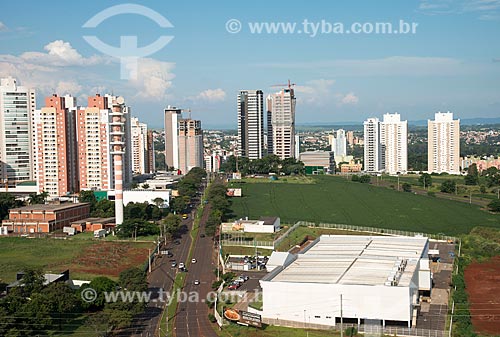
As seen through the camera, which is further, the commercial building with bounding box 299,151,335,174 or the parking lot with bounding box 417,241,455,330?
the commercial building with bounding box 299,151,335,174

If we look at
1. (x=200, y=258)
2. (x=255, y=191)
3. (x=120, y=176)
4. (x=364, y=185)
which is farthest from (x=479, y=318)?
(x=364, y=185)

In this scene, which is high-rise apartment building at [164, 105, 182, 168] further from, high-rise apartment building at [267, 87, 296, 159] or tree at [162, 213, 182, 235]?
tree at [162, 213, 182, 235]

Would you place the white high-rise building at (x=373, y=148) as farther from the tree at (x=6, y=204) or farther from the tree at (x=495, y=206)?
the tree at (x=6, y=204)

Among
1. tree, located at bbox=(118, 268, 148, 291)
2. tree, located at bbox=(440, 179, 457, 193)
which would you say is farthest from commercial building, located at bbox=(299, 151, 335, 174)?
tree, located at bbox=(118, 268, 148, 291)

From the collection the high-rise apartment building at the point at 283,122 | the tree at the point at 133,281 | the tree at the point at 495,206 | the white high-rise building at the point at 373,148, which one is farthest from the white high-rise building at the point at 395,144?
the tree at the point at 133,281

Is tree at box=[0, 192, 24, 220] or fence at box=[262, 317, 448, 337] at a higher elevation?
tree at box=[0, 192, 24, 220]

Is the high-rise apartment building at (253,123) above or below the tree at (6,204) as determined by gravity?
above

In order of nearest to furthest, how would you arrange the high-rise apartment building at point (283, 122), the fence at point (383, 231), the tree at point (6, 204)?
the fence at point (383, 231) → the tree at point (6, 204) → the high-rise apartment building at point (283, 122)
